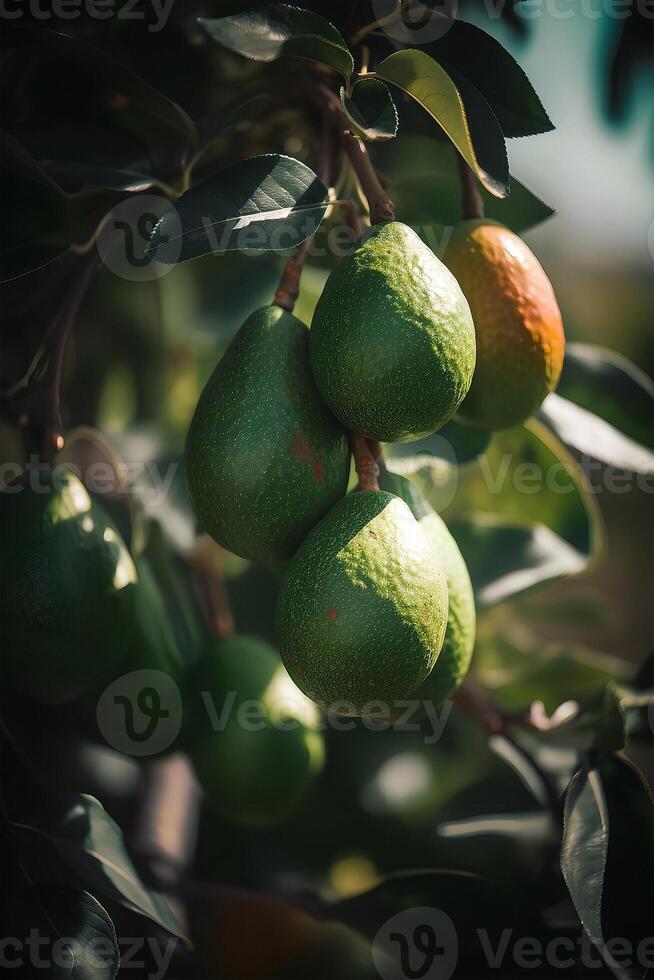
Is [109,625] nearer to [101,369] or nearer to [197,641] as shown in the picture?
[197,641]

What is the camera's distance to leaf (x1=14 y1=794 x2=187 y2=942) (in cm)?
72

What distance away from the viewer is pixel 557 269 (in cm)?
219

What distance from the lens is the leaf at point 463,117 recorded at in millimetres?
621

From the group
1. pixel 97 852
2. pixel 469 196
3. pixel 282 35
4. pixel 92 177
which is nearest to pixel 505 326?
pixel 469 196

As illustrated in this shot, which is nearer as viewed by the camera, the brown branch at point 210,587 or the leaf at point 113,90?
the leaf at point 113,90

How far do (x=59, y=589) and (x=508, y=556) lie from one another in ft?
1.74

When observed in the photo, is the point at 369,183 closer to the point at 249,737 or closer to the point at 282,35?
the point at 282,35

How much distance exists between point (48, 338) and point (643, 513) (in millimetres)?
1935

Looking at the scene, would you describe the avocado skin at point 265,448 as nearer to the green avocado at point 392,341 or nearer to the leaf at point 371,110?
the green avocado at point 392,341

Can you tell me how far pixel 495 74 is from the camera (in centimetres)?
72

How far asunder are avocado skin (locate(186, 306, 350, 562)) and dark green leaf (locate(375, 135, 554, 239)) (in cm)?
26

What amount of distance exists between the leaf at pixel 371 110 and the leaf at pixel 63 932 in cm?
64

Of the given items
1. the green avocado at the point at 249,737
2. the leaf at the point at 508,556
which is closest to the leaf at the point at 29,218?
the green avocado at the point at 249,737

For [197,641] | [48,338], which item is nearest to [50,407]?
[48,338]
